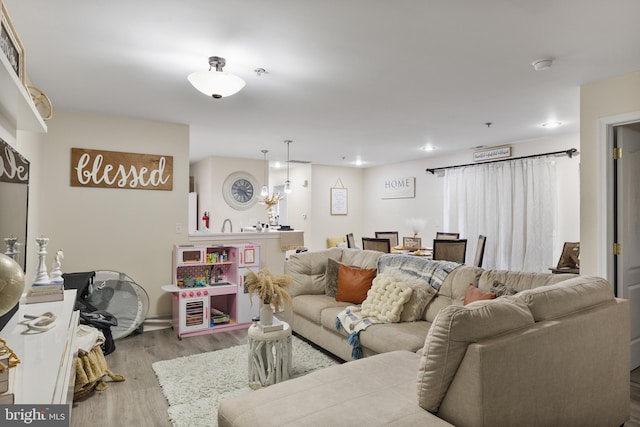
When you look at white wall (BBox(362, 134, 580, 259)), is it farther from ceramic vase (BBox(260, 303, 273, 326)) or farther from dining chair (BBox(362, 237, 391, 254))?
ceramic vase (BBox(260, 303, 273, 326))

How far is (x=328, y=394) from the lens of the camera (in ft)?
5.90

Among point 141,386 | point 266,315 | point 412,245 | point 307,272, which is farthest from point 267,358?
point 412,245

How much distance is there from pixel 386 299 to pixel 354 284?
1.98ft

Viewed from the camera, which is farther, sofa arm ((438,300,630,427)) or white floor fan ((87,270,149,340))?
white floor fan ((87,270,149,340))

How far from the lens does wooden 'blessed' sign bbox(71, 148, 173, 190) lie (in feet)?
13.7

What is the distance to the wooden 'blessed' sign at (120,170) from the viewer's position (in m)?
4.18

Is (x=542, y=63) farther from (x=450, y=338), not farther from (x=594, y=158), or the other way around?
(x=450, y=338)

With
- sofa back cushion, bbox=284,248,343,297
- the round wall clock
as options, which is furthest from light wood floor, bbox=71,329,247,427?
the round wall clock

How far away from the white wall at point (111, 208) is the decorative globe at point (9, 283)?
9.85ft

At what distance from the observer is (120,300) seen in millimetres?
4113

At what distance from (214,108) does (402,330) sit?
295 cm

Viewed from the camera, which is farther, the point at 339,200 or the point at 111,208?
the point at 339,200

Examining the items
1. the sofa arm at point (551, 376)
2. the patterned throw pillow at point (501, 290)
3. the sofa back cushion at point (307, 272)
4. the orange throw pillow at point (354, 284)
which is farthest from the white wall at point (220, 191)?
the sofa arm at point (551, 376)

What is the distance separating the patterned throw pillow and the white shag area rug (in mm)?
1557
